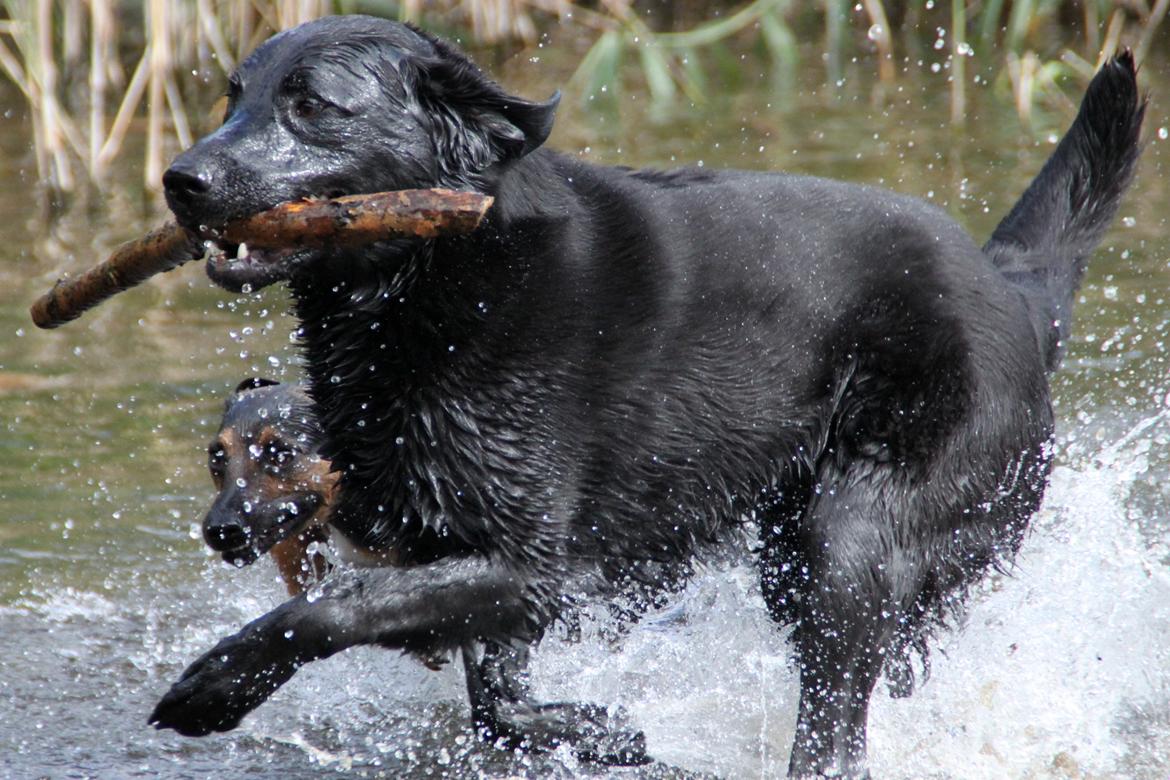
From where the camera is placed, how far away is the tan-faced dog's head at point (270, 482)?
4387 mm

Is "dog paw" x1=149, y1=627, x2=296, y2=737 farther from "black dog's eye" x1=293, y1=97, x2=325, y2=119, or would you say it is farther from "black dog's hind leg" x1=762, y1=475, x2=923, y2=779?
"black dog's hind leg" x1=762, y1=475, x2=923, y2=779

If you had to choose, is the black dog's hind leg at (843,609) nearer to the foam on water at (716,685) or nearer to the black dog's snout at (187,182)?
the foam on water at (716,685)

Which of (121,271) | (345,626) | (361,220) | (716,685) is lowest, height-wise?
(716,685)

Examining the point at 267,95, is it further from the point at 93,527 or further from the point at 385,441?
the point at 93,527

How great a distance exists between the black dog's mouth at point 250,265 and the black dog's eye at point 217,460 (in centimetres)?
150

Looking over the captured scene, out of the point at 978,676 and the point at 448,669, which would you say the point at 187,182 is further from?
the point at 978,676

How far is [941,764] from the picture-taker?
3.81m

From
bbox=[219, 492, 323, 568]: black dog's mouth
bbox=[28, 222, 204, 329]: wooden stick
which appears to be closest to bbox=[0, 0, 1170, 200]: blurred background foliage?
bbox=[219, 492, 323, 568]: black dog's mouth

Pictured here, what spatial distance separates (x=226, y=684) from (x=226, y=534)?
1.16 metres

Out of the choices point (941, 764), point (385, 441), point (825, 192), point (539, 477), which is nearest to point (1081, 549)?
point (941, 764)

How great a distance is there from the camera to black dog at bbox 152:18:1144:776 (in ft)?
10.7

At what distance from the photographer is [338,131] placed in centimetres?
324

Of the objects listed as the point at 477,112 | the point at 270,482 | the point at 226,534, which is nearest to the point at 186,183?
→ the point at 477,112

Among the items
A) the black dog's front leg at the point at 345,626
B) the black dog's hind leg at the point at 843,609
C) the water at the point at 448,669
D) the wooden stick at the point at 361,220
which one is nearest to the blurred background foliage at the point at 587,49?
the water at the point at 448,669
